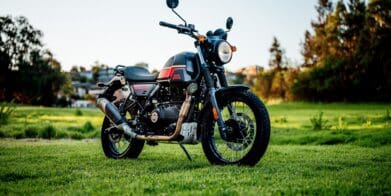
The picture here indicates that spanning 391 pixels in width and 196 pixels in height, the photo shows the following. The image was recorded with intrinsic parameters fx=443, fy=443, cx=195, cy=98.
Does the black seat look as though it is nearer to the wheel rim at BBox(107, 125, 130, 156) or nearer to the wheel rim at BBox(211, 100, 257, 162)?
the wheel rim at BBox(107, 125, 130, 156)

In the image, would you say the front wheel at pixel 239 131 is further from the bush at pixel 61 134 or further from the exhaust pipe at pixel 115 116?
the bush at pixel 61 134

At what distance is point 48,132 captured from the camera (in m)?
11.4

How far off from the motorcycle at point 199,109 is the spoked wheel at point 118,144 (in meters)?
0.02

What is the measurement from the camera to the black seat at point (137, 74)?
6281 millimetres

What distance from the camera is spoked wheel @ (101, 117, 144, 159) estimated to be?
6.37 metres

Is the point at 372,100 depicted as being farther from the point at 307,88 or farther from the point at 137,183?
the point at 137,183

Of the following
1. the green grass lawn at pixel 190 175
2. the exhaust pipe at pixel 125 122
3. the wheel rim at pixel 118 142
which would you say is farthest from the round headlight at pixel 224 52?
the wheel rim at pixel 118 142

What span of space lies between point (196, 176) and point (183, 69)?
1.62 metres

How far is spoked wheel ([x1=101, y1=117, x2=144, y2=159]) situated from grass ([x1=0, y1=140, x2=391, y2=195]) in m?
0.43

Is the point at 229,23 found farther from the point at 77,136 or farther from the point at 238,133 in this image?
the point at 77,136

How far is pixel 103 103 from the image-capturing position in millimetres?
6617

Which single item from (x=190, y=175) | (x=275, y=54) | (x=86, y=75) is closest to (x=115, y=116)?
(x=190, y=175)

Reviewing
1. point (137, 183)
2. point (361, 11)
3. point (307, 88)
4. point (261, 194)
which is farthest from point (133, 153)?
point (361, 11)

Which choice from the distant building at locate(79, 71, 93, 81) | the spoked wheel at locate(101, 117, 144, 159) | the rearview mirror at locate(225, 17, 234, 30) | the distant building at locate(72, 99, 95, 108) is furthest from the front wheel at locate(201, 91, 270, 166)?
the distant building at locate(79, 71, 93, 81)
